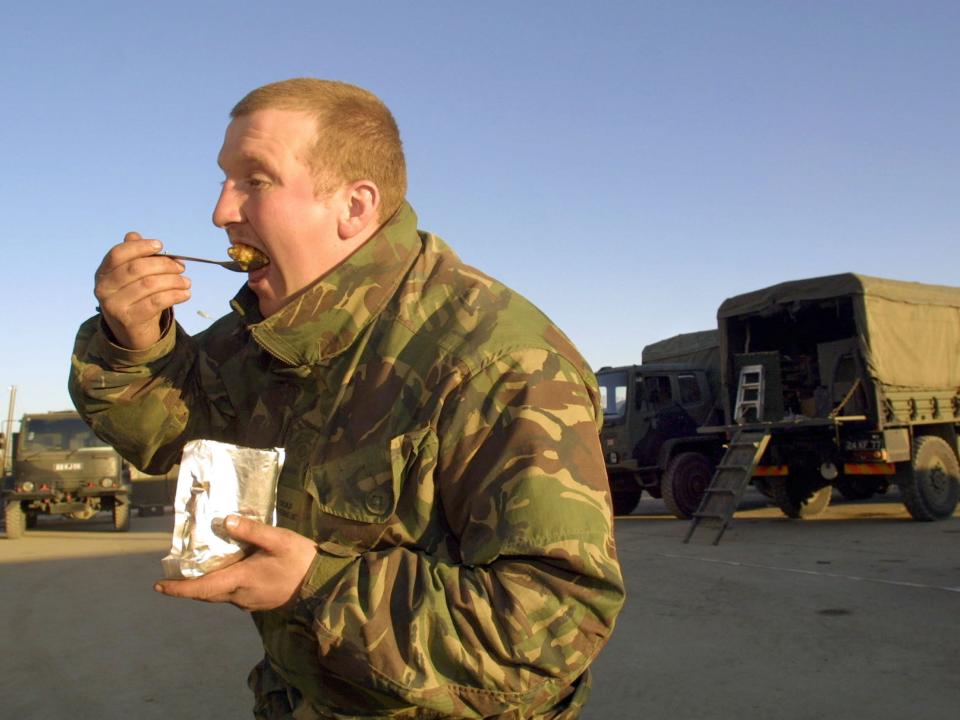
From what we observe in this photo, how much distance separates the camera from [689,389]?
1400cm

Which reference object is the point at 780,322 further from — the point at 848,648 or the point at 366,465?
the point at 366,465

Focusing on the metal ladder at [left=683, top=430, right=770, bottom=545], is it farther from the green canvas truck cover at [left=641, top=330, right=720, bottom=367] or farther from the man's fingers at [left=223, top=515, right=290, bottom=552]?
the man's fingers at [left=223, top=515, right=290, bottom=552]

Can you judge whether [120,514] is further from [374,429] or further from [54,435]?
[374,429]

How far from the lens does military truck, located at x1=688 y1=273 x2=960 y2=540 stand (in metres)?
11.3

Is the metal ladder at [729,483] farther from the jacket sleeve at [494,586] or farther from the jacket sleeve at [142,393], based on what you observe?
the jacket sleeve at [494,586]

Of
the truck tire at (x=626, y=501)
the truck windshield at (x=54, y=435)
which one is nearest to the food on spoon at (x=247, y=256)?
the truck tire at (x=626, y=501)

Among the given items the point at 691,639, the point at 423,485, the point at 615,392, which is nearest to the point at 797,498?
the point at 615,392

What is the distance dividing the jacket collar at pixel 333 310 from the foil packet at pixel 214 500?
9.5 inches

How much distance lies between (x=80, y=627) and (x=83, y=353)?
217 inches

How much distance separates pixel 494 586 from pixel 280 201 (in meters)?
0.76

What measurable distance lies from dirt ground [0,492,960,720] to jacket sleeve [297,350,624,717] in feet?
10.1

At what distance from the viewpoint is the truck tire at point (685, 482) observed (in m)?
12.7

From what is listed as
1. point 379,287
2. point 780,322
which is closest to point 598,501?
point 379,287

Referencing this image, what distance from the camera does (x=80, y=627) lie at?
6527 millimetres
